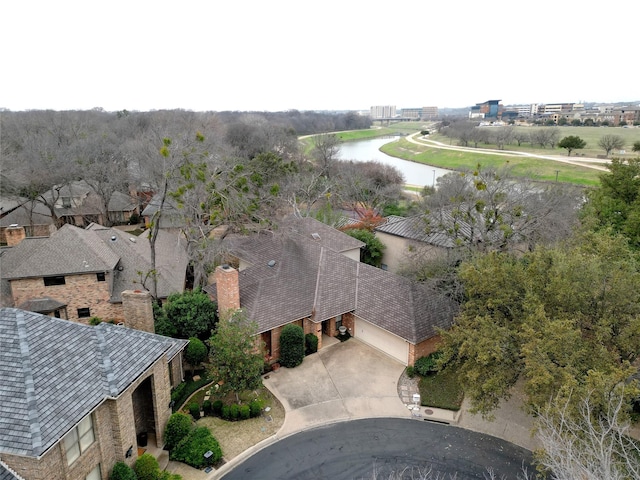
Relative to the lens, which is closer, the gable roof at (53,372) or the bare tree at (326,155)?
the gable roof at (53,372)

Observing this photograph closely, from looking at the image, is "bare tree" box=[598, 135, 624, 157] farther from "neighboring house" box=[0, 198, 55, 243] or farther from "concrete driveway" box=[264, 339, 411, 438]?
"neighboring house" box=[0, 198, 55, 243]

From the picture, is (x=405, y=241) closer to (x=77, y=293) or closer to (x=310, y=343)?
(x=310, y=343)

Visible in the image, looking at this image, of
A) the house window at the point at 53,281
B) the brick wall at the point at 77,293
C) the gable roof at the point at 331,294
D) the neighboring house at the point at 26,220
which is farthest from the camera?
the neighboring house at the point at 26,220

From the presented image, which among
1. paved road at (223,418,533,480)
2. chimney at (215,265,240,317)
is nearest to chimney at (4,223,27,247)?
chimney at (215,265,240,317)

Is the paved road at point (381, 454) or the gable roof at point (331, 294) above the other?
the gable roof at point (331, 294)

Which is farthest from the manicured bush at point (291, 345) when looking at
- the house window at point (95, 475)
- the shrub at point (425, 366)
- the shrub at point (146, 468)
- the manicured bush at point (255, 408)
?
the house window at point (95, 475)

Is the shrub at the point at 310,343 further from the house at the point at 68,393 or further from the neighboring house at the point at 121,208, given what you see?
the neighboring house at the point at 121,208

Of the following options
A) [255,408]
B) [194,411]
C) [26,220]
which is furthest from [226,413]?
[26,220]
